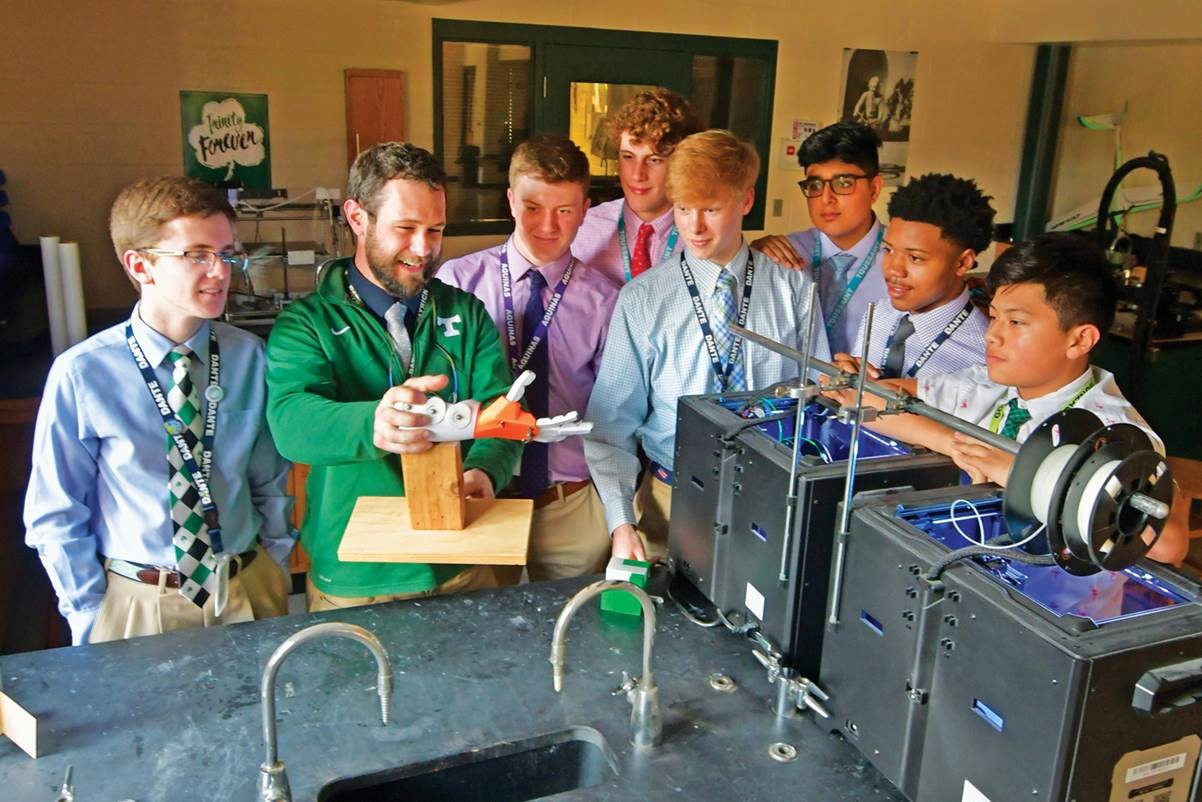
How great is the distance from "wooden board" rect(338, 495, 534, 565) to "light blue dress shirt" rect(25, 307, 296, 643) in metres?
0.31

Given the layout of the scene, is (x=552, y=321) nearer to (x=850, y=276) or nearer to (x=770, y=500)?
(x=850, y=276)

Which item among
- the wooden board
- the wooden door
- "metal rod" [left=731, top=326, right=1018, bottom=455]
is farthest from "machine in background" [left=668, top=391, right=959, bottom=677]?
the wooden door

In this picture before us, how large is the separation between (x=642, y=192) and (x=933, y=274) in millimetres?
885

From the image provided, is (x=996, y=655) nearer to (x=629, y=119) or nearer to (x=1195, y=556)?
(x=629, y=119)

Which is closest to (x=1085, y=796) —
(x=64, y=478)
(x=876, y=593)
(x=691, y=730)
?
(x=876, y=593)

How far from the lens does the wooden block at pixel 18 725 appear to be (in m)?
1.54

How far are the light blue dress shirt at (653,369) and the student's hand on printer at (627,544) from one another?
0.32 ft

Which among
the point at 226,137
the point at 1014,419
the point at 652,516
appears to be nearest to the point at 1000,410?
the point at 1014,419

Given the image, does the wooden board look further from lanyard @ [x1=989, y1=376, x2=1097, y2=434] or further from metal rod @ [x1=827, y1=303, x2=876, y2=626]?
lanyard @ [x1=989, y1=376, x2=1097, y2=434]

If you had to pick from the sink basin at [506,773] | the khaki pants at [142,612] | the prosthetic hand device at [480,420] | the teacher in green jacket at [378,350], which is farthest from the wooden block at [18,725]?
the prosthetic hand device at [480,420]

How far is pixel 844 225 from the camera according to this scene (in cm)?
279

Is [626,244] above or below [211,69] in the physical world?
below

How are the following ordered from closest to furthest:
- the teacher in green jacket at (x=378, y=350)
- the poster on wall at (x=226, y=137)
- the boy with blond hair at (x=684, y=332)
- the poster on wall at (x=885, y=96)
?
the teacher in green jacket at (x=378, y=350), the boy with blond hair at (x=684, y=332), the poster on wall at (x=226, y=137), the poster on wall at (x=885, y=96)

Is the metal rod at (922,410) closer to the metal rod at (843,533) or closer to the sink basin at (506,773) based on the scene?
the metal rod at (843,533)
